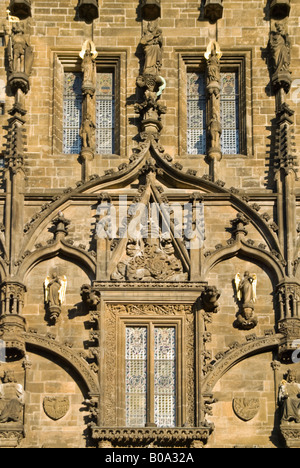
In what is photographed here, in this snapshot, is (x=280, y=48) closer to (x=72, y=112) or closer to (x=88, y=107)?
(x=88, y=107)

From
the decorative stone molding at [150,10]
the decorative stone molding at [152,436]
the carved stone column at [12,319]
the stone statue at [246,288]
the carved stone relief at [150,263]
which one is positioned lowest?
the decorative stone molding at [152,436]

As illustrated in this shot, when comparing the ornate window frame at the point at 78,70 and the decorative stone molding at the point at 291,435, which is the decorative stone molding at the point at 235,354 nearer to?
the decorative stone molding at the point at 291,435

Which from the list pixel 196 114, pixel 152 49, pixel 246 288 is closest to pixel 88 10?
pixel 152 49

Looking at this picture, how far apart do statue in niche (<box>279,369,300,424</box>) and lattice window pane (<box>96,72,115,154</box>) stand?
17.9 ft

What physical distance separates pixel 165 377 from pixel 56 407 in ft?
6.25

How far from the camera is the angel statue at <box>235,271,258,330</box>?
35562 millimetres

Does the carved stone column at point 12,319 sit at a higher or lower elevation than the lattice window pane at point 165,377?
higher

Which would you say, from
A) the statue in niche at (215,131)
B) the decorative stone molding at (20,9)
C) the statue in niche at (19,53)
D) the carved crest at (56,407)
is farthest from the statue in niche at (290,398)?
the decorative stone molding at (20,9)

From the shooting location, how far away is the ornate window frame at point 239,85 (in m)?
37.5

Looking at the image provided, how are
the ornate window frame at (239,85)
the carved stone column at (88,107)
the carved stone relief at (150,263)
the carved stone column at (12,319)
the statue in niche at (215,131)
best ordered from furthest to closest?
the ornate window frame at (239,85) → the statue in niche at (215,131) → the carved stone column at (88,107) → the carved stone relief at (150,263) → the carved stone column at (12,319)

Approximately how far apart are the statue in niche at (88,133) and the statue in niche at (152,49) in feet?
4.39

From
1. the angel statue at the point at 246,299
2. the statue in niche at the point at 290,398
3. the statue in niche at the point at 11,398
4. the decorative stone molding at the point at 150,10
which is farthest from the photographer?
the decorative stone molding at the point at 150,10

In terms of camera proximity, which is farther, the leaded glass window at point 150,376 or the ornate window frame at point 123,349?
the leaded glass window at point 150,376

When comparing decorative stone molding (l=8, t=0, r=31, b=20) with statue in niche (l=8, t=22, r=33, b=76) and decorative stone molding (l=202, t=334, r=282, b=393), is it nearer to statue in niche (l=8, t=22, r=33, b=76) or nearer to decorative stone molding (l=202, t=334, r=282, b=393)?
statue in niche (l=8, t=22, r=33, b=76)
